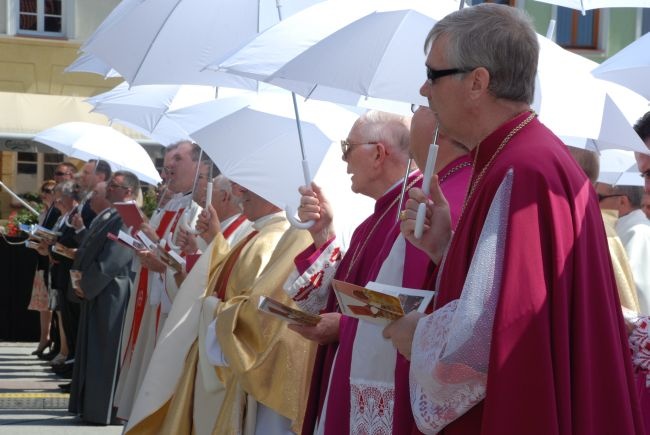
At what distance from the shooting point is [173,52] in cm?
658

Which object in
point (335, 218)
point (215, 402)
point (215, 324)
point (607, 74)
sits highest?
point (607, 74)

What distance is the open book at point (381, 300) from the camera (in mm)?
2982

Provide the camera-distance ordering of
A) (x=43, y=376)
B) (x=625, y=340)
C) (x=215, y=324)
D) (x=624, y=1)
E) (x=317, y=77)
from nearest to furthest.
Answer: (x=625, y=340), (x=317, y=77), (x=624, y=1), (x=215, y=324), (x=43, y=376)

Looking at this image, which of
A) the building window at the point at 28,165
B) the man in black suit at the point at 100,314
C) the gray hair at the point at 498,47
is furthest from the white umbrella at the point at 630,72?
the building window at the point at 28,165

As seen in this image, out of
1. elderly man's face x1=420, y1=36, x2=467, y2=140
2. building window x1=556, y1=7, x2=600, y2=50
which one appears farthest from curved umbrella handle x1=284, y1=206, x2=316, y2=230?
building window x1=556, y1=7, x2=600, y2=50

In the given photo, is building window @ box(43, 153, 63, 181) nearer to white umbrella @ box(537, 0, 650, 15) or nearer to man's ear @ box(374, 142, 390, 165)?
white umbrella @ box(537, 0, 650, 15)

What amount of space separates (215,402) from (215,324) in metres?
0.40

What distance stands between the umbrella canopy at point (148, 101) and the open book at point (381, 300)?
538 cm

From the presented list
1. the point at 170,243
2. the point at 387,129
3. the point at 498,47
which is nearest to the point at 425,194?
the point at 498,47

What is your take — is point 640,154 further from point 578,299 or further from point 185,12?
point 185,12

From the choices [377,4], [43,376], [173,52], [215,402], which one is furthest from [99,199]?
[377,4]

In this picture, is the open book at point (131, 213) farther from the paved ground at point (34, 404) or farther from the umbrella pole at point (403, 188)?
the umbrella pole at point (403, 188)

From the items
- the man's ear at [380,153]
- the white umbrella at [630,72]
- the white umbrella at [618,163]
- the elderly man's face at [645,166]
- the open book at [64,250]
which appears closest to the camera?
the elderly man's face at [645,166]

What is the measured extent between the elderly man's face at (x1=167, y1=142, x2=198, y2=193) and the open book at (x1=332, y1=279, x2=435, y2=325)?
5273mm
